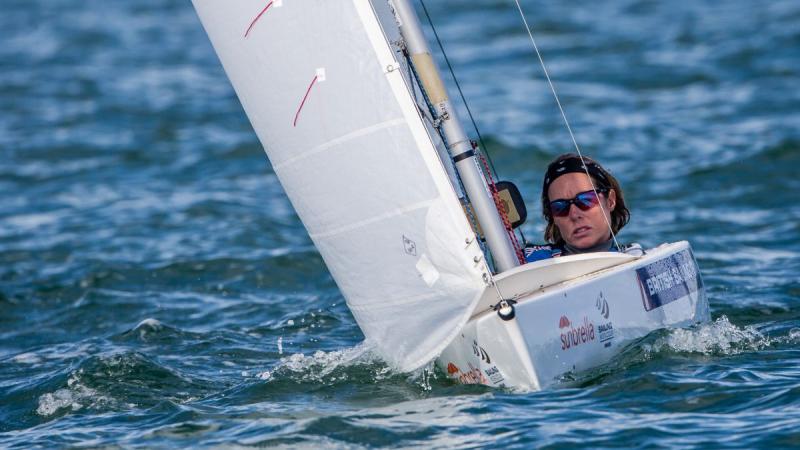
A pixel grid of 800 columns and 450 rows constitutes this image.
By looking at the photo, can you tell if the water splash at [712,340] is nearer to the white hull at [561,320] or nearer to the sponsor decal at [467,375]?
the white hull at [561,320]

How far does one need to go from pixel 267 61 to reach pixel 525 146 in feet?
29.3

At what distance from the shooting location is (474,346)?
5566mm

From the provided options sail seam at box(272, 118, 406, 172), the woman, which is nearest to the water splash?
the woman

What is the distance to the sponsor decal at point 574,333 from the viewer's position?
5523 mm

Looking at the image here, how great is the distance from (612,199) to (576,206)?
37 cm

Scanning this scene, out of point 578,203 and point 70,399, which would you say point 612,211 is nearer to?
point 578,203

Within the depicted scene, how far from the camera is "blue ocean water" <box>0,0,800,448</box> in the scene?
5586mm

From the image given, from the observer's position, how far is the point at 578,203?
21.2 feet

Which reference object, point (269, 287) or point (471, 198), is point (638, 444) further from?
point (269, 287)

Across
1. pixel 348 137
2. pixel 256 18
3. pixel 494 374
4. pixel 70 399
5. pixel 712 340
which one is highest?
pixel 256 18

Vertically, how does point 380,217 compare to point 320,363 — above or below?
above

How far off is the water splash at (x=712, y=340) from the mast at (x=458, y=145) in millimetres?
894

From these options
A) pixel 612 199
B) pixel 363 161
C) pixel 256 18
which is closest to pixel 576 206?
pixel 612 199

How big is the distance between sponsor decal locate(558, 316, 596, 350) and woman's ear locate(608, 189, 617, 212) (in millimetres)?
1225
